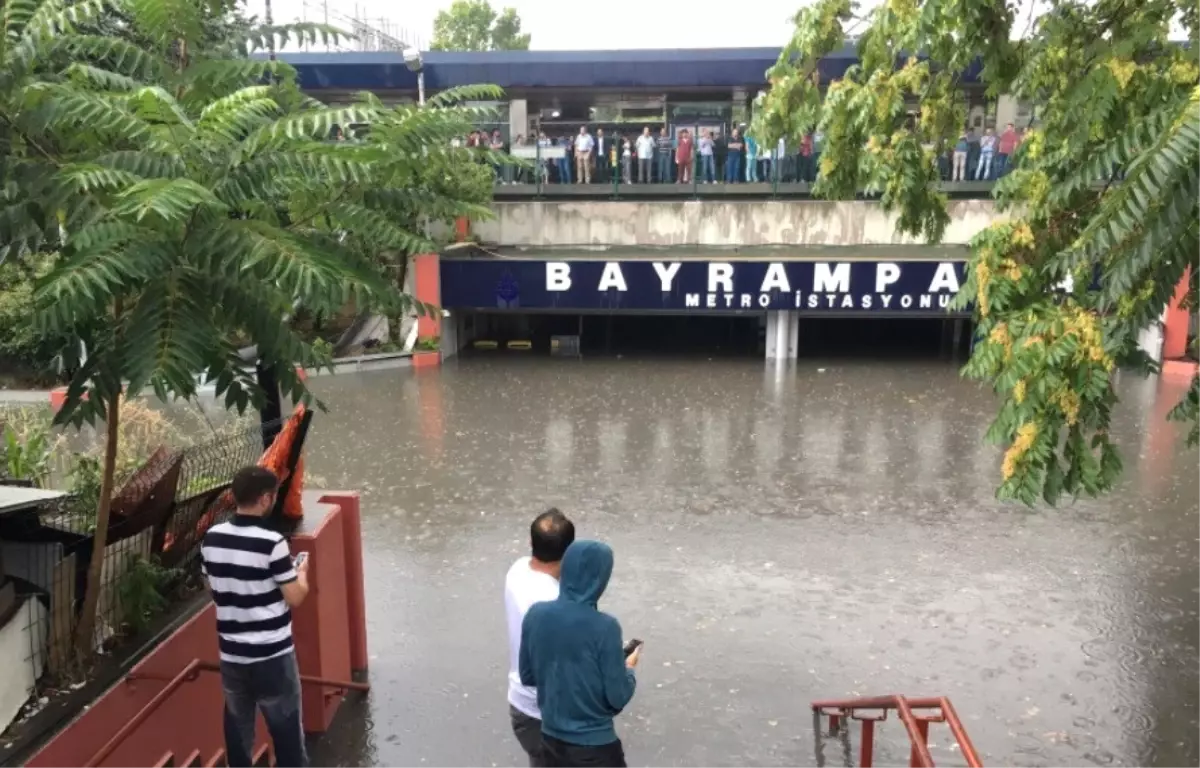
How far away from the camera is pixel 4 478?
646cm

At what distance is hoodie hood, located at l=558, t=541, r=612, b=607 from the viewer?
3.60m

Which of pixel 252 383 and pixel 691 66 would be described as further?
pixel 691 66

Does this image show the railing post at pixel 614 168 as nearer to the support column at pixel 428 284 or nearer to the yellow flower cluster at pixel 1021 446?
the support column at pixel 428 284

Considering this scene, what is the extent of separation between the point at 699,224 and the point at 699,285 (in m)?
2.48

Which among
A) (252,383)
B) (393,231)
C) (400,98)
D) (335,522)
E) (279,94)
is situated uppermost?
(400,98)

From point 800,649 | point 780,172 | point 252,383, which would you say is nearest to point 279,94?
point 252,383

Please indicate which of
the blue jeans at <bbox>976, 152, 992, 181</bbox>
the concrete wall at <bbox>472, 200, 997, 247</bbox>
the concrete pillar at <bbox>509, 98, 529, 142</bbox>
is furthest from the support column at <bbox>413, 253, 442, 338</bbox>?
the blue jeans at <bbox>976, 152, 992, 181</bbox>

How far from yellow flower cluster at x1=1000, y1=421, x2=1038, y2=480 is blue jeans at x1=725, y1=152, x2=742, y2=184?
63.9ft

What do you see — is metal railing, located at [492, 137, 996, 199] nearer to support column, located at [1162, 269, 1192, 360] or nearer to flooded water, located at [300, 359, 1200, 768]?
support column, located at [1162, 269, 1192, 360]

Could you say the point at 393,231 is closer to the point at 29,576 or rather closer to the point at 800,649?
the point at 29,576

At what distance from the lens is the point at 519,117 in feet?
98.8

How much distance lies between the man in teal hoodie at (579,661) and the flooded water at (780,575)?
276cm

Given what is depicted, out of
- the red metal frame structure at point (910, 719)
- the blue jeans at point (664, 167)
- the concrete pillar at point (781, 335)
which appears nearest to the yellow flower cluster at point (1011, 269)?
the red metal frame structure at point (910, 719)

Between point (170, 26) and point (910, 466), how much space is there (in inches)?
435
